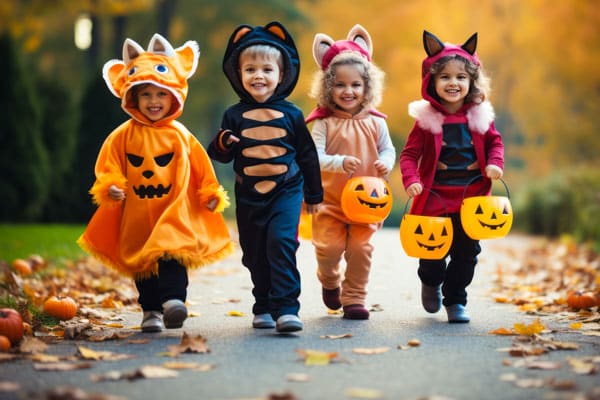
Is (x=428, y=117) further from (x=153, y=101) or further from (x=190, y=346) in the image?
(x=190, y=346)

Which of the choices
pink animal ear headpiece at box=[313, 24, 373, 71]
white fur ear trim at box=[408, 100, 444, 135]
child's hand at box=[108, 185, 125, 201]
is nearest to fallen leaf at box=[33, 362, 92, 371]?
child's hand at box=[108, 185, 125, 201]

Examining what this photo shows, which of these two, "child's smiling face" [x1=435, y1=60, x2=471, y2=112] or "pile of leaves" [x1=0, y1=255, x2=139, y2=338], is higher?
"child's smiling face" [x1=435, y1=60, x2=471, y2=112]

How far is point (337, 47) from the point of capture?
5.96m

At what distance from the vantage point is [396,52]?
22.4 meters

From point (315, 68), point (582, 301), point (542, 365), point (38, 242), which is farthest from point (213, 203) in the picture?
point (315, 68)

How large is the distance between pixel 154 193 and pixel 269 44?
1.23m

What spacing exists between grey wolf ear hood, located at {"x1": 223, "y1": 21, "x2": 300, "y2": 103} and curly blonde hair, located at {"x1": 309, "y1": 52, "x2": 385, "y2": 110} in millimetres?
474

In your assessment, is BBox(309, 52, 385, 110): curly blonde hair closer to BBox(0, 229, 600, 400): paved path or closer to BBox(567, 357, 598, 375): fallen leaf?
BBox(0, 229, 600, 400): paved path

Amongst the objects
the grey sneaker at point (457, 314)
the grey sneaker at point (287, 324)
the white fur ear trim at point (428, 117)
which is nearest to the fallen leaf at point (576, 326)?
the grey sneaker at point (457, 314)

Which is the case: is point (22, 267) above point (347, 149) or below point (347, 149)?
below

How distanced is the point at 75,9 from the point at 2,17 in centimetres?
206

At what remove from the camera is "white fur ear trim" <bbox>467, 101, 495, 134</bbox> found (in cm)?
561

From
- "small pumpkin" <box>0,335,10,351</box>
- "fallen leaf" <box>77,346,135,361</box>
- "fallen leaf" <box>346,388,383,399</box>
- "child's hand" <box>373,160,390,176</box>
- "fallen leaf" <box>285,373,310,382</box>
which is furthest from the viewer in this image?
"child's hand" <box>373,160,390,176</box>

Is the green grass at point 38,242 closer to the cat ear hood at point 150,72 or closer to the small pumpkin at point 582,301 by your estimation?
the cat ear hood at point 150,72
